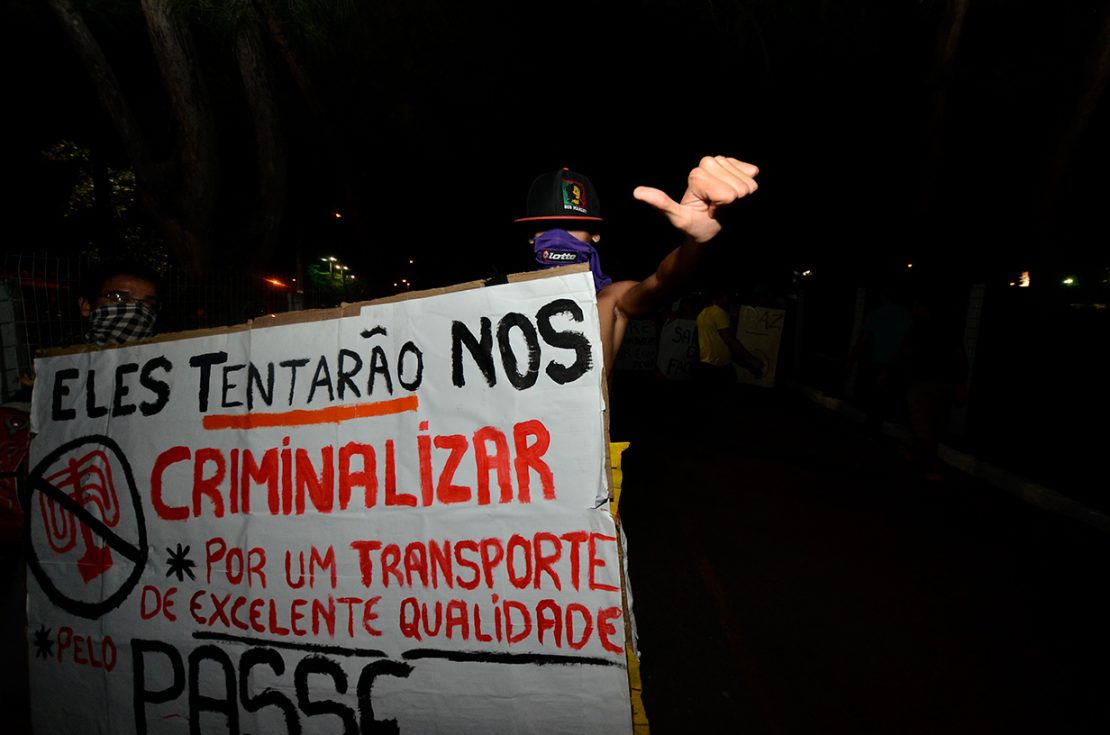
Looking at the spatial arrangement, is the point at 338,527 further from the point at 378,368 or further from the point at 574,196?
the point at 574,196

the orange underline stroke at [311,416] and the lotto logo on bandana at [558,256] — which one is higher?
the lotto logo on bandana at [558,256]

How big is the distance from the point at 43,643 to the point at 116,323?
121 centimetres

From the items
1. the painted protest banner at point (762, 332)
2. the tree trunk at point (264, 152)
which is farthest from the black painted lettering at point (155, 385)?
the painted protest banner at point (762, 332)

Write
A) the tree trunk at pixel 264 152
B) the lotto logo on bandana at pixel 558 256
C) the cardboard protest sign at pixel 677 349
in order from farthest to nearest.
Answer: the cardboard protest sign at pixel 677 349 → the tree trunk at pixel 264 152 → the lotto logo on bandana at pixel 558 256

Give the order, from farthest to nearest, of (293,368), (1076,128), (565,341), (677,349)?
1. (677,349)
2. (1076,128)
3. (293,368)
4. (565,341)

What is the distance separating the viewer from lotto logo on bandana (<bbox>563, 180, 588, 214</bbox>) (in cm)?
241

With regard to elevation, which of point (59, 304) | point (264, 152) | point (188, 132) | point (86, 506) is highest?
point (264, 152)

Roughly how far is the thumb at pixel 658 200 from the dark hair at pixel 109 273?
2.17 meters

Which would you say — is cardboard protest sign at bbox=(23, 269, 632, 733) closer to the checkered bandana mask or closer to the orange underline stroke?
the orange underline stroke

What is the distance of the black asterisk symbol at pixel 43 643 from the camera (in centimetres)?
213

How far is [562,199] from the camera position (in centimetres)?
240

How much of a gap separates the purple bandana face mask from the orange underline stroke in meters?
0.76

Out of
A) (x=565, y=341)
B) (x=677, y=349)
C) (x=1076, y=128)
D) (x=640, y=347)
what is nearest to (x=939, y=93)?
(x=1076, y=128)

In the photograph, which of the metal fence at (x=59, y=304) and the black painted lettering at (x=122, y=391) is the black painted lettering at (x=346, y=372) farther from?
the metal fence at (x=59, y=304)
